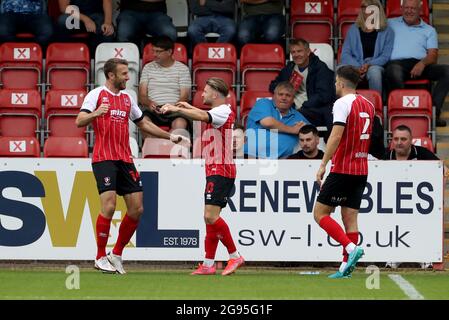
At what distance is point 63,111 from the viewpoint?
15469mm

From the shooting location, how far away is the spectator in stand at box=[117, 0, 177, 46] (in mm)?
15914

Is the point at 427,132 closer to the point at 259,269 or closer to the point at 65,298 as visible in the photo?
the point at 259,269

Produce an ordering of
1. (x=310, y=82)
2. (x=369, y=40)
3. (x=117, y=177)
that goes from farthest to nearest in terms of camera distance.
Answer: (x=369, y=40) → (x=310, y=82) → (x=117, y=177)

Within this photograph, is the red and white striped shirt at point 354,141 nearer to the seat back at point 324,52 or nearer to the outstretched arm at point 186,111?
the outstretched arm at point 186,111

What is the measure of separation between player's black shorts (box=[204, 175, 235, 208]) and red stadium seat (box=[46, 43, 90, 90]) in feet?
14.2

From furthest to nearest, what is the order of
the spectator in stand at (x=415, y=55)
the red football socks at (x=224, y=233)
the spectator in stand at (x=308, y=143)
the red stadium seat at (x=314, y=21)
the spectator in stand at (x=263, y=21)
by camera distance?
the red stadium seat at (x=314, y=21) < the spectator in stand at (x=263, y=21) < the spectator in stand at (x=415, y=55) < the spectator in stand at (x=308, y=143) < the red football socks at (x=224, y=233)

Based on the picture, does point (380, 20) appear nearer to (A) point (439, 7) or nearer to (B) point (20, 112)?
(A) point (439, 7)

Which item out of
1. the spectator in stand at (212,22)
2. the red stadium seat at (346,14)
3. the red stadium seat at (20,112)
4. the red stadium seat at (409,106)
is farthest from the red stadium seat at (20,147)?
the red stadium seat at (346,14)

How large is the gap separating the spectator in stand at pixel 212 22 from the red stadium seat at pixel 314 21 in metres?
0.94

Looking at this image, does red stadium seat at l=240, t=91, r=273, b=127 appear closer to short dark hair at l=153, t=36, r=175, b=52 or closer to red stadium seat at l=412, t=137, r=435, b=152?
short dark hair at l=153, t=36, r=175, b=52

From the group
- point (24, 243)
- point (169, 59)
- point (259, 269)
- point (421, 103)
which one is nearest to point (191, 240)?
point (259, 269)

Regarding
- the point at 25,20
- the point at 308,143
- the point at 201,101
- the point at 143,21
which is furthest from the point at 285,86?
the point at 25,20

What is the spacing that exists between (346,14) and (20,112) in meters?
4.49

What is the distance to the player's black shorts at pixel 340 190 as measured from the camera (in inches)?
460
